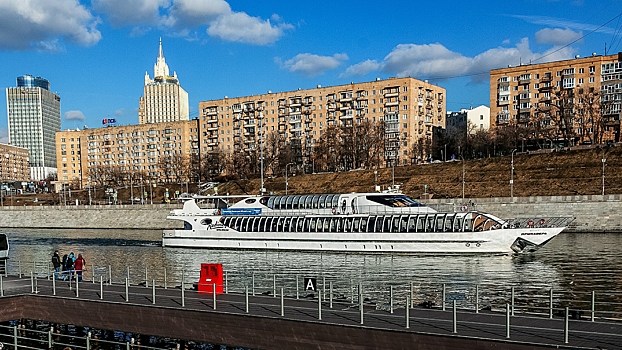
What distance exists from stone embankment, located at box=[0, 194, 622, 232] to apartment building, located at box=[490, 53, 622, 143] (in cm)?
5176

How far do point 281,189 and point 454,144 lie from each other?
2093 inches

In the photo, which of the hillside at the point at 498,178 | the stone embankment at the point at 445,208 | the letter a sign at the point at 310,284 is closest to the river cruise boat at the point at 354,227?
the stone embankment at the point at 445,208

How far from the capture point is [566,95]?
421 ft

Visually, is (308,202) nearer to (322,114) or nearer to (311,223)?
(311,223)

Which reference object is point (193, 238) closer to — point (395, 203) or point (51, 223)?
point (395, 203)

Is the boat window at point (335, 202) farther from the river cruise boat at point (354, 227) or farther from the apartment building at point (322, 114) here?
the apartment building at point (322, 114)

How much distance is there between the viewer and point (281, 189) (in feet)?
408

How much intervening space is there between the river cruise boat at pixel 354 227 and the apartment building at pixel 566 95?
74.7 m

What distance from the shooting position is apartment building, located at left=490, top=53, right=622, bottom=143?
126 meters

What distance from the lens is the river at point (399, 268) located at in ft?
120

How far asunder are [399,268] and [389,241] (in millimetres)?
9643

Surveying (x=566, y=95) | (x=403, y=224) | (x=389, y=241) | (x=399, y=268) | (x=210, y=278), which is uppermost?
(x=566, y=95)

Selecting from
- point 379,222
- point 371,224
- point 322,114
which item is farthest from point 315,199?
point 322,114

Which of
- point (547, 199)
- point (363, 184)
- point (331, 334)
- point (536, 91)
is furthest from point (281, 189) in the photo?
point (331, 334)
